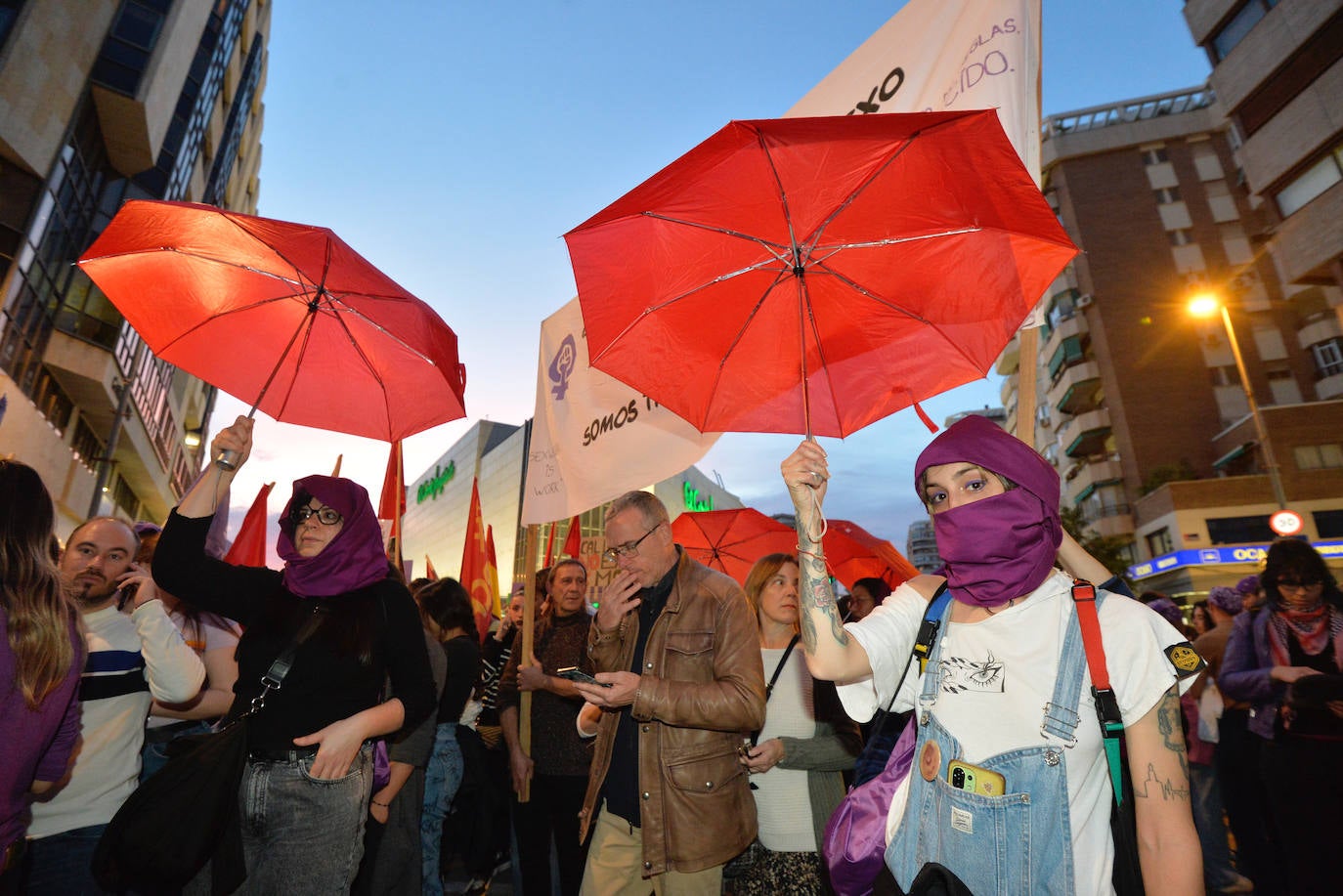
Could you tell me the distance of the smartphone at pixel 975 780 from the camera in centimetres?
180

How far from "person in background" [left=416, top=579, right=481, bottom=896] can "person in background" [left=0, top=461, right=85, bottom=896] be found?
265 centimetres

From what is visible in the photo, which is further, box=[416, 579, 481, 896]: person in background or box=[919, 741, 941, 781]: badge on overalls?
box=[416, 579, 481, 896]: person in background

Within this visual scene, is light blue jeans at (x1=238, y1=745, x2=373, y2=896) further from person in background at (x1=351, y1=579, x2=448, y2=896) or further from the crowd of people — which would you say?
person in background at (x1=351, y1=579, x2=448, y2=896)

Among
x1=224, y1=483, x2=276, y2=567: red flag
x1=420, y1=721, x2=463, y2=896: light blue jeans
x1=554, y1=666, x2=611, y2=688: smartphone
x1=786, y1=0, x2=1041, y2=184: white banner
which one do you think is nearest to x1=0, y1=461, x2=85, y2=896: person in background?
x1=554, y1=666, x2=611, y2=688: smartphone

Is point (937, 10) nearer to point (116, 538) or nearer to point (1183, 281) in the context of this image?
point (116, 538)

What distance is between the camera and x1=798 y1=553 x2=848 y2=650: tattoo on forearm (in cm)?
209

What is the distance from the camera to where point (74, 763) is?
2.83 m

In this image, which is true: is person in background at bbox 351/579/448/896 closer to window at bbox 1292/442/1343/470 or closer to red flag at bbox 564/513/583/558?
red flag at bbox 564/513/583/558

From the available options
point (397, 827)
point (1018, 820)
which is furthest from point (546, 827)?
point (1018, 820)

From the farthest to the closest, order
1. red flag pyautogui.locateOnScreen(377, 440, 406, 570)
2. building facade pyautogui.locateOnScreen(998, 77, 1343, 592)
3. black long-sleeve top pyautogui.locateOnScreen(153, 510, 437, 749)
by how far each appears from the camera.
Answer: building facade pyautogui.locateOnScreen(998, 77, 1343, 592) < red flag pyautogui.locateOnScreen(377, 440, 406, 570) < black long-sleeve top pyautogui.locateOnScreen(153, 510, 437, 749)

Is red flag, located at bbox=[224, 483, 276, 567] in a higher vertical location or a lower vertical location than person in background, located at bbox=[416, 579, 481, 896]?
higher

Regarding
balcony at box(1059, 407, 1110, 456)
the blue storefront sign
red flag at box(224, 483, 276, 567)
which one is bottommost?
red flag at box(224, 483, 276, 567)

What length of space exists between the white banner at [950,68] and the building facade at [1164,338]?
34.7 meters

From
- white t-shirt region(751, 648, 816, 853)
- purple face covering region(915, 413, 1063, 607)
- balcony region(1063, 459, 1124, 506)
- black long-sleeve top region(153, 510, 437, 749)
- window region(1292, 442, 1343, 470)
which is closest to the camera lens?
purple face covering region(915, 413, 1063, 607)
